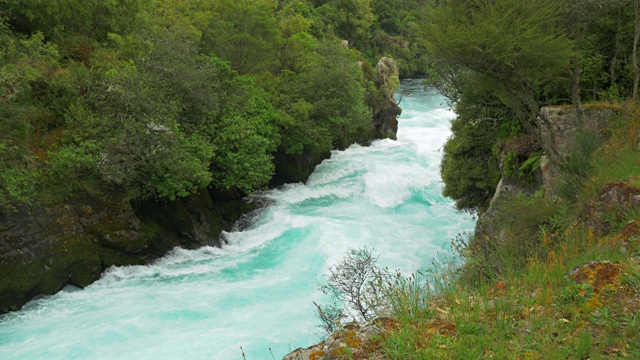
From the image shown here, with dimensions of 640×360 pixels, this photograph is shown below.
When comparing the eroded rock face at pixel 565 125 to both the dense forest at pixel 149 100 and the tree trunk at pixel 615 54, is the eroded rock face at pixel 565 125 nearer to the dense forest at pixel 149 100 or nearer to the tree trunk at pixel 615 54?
the tree trunk at pixel 615 54

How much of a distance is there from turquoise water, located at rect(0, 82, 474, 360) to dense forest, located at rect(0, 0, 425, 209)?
251 centimetres

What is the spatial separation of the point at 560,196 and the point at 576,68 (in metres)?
3.76

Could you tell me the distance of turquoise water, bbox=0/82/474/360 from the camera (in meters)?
10.3

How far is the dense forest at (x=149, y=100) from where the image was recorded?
12938mm

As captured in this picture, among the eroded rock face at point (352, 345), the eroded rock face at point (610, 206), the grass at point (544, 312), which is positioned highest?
the eroded rock face at point (610, 206)

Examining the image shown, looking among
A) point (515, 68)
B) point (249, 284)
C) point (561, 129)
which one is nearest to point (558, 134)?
point (561, 129)

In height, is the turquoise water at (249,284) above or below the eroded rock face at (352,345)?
below

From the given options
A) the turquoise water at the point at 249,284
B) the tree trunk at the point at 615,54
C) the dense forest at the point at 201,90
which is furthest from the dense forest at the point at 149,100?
the tree trunk at the point at 615,54

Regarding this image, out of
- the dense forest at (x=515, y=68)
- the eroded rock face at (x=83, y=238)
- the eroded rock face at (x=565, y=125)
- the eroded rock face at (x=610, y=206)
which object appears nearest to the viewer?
the eroded rock face at (x=610, y=206)

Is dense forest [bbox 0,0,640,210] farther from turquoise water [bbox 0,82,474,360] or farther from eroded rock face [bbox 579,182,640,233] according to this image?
eroded rock face [bbox 579,182,640,233]

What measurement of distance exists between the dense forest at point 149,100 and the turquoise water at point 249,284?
2508 millimetres

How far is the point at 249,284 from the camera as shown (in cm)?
1339

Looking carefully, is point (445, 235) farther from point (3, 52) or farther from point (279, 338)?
point (3, 52)

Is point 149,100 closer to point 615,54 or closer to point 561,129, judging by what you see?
point 561,129
